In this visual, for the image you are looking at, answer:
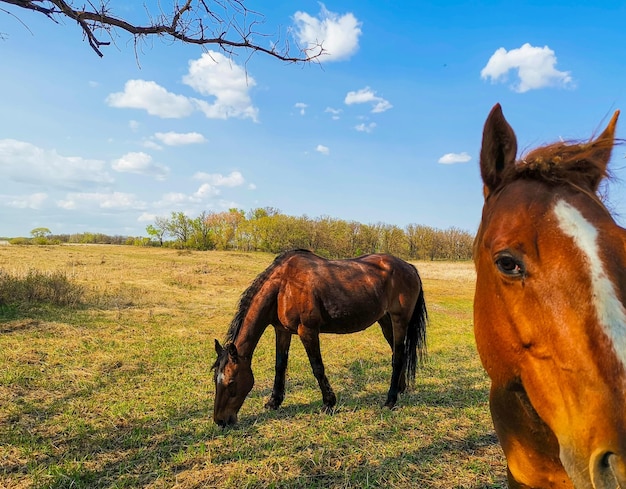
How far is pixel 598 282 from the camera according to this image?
107 centimetres

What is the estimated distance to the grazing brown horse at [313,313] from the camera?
466 cm

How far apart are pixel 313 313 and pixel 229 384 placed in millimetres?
1463

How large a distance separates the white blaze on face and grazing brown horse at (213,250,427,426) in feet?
13.6

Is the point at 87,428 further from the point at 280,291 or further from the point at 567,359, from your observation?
the point at 567,359

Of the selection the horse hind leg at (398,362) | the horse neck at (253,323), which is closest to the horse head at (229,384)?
the horse neck at (253,323)

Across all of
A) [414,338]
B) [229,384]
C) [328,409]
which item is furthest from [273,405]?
[414,338]

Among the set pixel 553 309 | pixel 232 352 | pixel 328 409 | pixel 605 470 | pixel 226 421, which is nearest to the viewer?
pixel 605 470

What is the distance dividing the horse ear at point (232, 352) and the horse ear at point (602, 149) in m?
4.10

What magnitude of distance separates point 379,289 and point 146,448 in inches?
147

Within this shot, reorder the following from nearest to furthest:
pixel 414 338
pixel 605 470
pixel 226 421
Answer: pixel 605 470, pixel 226 421, pixel 414 338

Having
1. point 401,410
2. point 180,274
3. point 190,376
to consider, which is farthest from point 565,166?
point 180,274

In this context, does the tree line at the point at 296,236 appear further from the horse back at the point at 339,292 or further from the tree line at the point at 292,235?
the horse back at the point at 339,292

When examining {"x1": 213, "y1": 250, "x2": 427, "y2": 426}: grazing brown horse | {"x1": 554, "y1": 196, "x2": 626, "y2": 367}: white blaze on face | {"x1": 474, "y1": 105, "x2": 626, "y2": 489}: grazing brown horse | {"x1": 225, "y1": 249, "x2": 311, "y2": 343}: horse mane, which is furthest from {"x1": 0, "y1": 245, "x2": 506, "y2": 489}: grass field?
{"x1": 554, "y1": 196, "x2": 626, "y2": 367}: white blaze on face

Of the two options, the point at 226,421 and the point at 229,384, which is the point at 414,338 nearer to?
the point at 229,384
